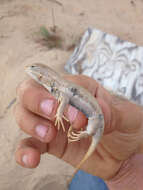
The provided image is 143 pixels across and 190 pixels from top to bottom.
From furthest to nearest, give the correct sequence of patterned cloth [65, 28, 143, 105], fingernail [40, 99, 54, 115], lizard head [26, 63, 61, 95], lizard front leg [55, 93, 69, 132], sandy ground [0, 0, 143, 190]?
patterned cloth [65, 28, 143, 105] → sandy ground [0, 0, 143, 190] → lizard head [26, 63, 61, 95] → lizard front leg [55, 93, 69, 132] → fingernail [40, 99, 54, 115]

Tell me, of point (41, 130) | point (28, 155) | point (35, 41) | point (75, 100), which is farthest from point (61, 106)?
point (35, 41)

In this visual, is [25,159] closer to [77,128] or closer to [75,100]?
[77,128]

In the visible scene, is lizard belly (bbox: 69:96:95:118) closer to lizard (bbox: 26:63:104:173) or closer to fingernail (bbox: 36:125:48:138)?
lizard (bbox: 26:63:104:173)

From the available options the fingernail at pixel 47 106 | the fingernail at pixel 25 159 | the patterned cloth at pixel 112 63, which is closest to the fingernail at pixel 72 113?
the fingernail at pixel 47 106

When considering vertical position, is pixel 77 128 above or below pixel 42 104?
below

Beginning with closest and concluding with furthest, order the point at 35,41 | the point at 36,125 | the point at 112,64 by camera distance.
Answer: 1. the point at 36,125
2. the point at 112,64
3. the point at 35,41

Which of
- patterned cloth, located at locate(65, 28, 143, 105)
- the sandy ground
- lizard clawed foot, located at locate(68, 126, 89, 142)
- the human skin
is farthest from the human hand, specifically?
patterned cloth, located at locate(65, 28, 143, 105)

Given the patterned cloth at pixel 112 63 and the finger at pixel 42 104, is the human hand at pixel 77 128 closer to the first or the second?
the finger at pixel 42 104

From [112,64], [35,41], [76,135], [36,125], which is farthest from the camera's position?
[35,41]
